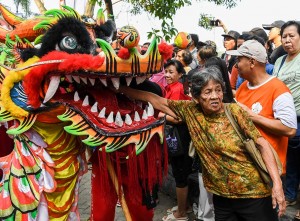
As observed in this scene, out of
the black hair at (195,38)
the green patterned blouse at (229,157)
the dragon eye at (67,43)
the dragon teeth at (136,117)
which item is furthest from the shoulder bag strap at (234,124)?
the black hair at (195,38)

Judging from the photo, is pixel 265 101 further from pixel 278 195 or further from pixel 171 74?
pixel 171 74

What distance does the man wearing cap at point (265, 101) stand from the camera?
2.27 meters

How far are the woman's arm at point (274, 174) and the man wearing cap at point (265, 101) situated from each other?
Result: 0.22 meters

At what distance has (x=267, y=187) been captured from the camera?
2186 mm

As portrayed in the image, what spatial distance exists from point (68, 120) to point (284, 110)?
1.40m

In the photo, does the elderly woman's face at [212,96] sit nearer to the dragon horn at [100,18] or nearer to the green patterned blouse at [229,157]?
the green patterned blouse at [229,157]

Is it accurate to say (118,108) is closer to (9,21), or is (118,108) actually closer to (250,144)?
(250,144)

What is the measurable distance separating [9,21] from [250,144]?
1777mm

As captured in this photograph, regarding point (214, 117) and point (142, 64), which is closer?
point (142, 64)

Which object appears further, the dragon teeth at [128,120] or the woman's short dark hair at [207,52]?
the woman's short dark hair at [207,52]

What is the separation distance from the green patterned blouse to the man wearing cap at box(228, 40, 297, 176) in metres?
0.20

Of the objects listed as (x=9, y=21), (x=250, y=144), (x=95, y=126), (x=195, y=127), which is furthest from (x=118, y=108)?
(x=9, y=21)

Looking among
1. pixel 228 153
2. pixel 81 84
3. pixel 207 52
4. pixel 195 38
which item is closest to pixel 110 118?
pixel 81 84

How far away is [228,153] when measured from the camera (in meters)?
2.16
